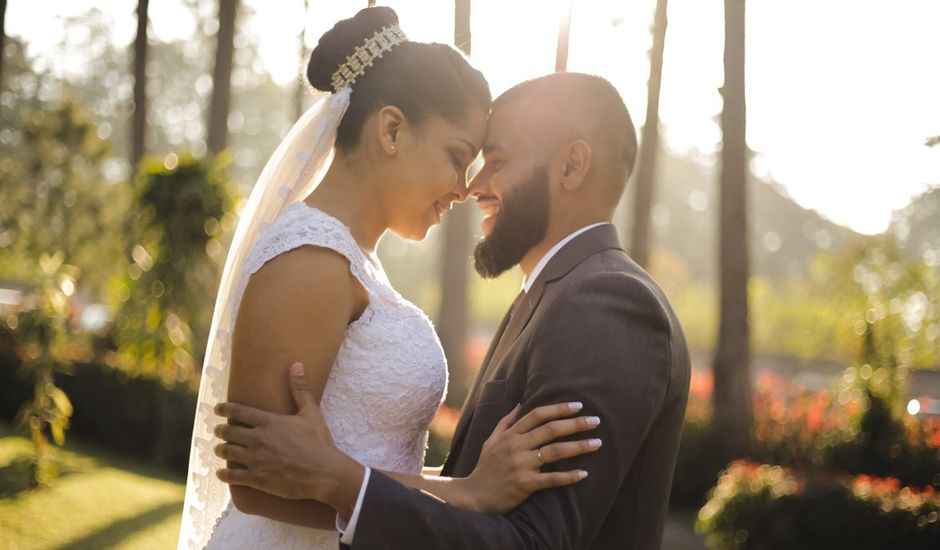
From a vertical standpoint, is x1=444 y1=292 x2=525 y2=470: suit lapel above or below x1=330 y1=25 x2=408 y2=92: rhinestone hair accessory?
below

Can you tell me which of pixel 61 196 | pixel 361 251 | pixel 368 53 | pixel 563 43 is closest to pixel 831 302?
pixel 61 196

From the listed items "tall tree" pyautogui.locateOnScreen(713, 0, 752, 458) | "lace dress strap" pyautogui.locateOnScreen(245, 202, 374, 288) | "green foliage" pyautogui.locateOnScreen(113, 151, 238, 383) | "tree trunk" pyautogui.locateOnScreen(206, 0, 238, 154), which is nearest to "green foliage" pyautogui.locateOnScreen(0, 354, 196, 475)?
"green foliage" pyautogui.locateOnScreen(113, 151, 238, 383)

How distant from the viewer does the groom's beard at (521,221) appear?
11.1 ft

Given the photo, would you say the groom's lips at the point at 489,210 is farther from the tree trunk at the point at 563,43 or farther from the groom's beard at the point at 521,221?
the tree trunk at the point at 563,43

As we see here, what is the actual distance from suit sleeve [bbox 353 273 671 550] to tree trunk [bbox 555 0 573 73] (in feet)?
5.56

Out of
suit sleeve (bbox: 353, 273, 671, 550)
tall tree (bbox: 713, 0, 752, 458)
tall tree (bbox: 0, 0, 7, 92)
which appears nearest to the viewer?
suit sleeve (bbox: 353, 273, 671, 550)

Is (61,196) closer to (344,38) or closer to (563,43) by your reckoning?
(563,43)

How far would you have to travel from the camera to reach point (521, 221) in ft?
11.1

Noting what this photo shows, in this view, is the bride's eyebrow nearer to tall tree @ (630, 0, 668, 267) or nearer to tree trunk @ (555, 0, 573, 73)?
tree trunk @ (555, 0, 573, 73)

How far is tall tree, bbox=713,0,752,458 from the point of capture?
14.2 meters

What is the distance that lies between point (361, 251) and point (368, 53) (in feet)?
2.12

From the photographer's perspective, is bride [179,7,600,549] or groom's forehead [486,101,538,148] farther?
groom's forehead [486,101,538,148]

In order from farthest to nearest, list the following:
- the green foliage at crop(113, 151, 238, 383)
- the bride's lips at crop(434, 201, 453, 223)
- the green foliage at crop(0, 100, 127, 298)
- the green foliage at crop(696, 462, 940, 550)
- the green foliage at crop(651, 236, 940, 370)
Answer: the green foliage at crop(0, 100, 127, 298)
the green foliage at crop(651, 236, 940, 370)
the green foliage at crop(113, 151, 238, 383)
the green foliage at crop(696, 462, 940, 550)
the bride's lips at crop(434, 201, 453, 223)

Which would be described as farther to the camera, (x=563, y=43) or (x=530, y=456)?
(x=563, y=43)
